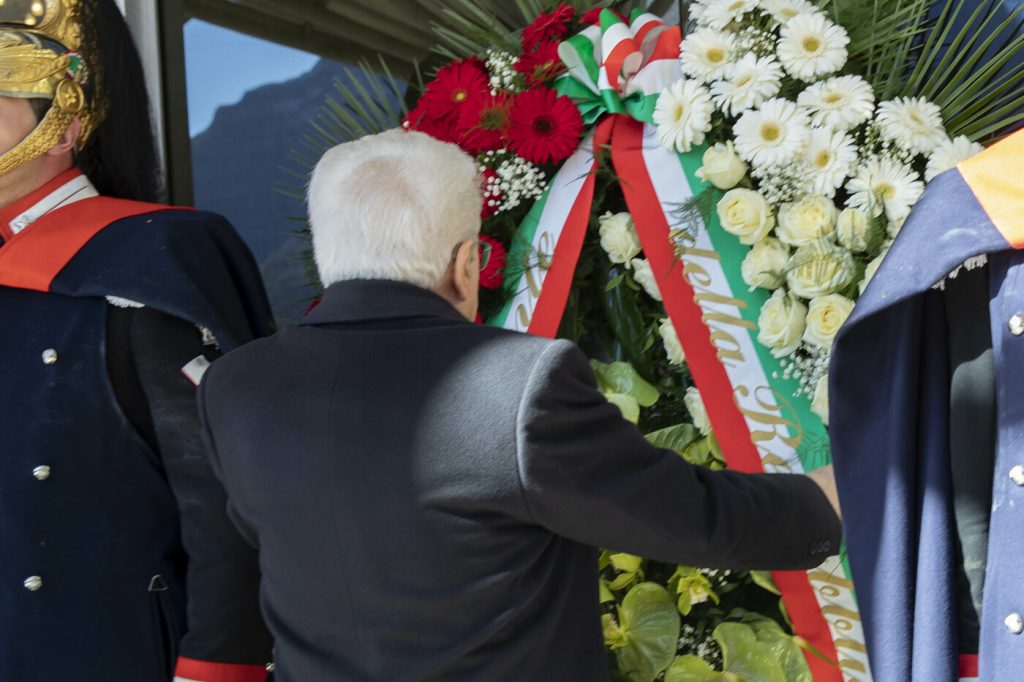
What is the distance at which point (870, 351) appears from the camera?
1.47 m

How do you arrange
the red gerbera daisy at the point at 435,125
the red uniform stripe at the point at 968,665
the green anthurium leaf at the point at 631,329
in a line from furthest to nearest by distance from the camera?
1. the red gerbera daisy at the point at 435,125
2. the green anthurium leaf at the point at 631,329
3. the red uniform stripe at the point at 968,665

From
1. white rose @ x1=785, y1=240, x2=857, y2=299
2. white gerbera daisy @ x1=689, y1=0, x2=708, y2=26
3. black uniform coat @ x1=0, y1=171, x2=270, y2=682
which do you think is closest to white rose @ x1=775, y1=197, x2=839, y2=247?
white rose @ x1=785, y1=240, x2=857, y2=299

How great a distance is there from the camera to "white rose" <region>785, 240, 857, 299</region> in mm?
1686

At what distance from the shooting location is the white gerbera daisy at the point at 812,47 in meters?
1.74

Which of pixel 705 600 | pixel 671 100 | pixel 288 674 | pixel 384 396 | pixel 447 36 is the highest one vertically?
pixel 447 36

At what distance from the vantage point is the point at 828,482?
160 centimetres

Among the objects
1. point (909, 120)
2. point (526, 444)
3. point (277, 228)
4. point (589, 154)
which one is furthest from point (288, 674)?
point (277, 228)

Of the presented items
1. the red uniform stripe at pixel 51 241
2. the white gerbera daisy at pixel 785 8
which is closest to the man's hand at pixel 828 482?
the white gerbera daisy at pixel 785 8

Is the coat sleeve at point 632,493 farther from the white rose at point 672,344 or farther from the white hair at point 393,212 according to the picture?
the white rose at point 672,344

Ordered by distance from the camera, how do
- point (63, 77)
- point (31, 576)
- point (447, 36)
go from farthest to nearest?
point (447, 36) → point (63, 77) → point (31, 576)

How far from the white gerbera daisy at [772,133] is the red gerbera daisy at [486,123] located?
0.42 m

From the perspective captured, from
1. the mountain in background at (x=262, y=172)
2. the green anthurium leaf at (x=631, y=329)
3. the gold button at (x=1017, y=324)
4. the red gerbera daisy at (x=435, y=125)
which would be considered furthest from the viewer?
the mountain in background at (x=262, y=172)

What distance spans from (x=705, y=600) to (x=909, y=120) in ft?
2.51

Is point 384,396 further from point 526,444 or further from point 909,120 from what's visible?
point 909,120
